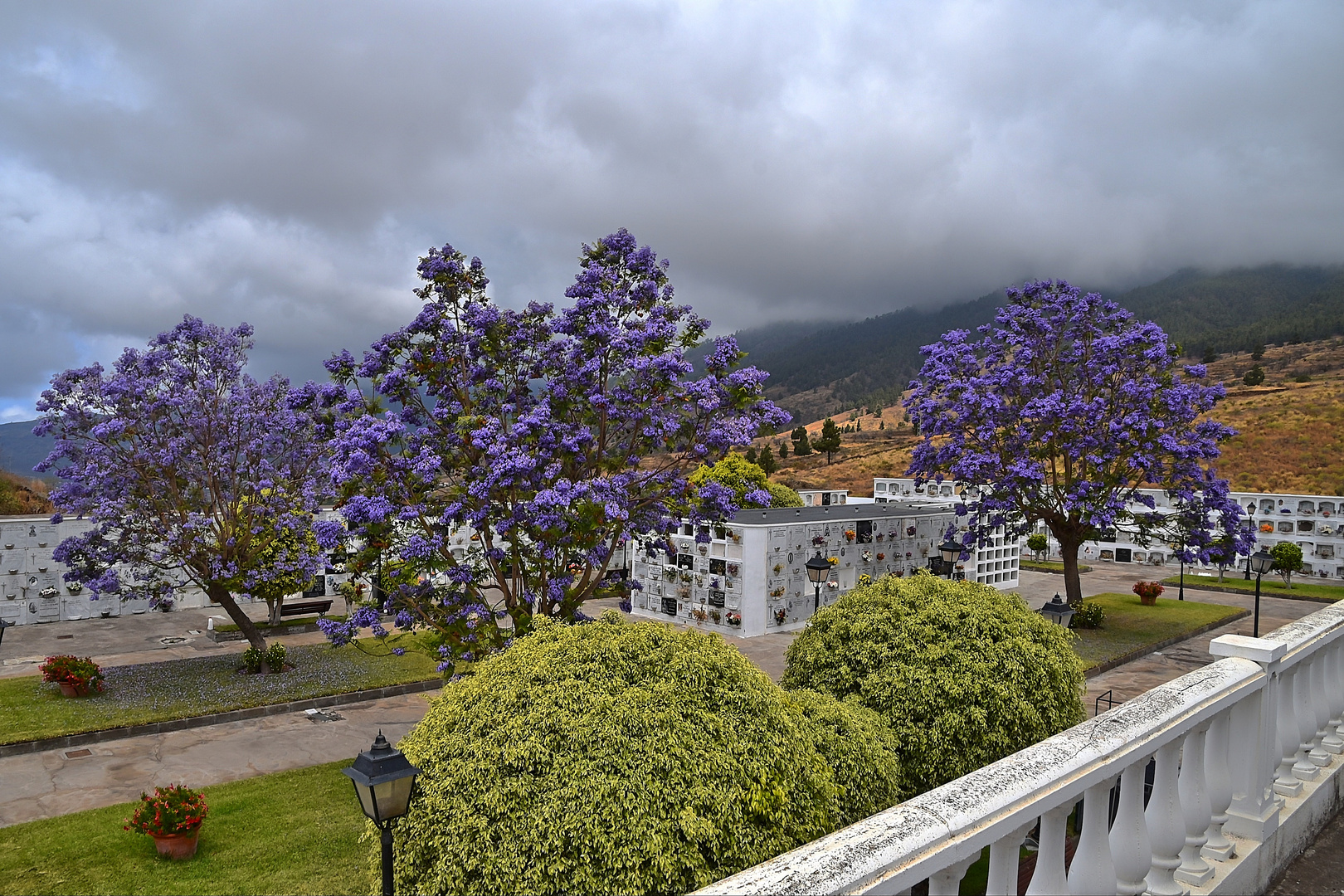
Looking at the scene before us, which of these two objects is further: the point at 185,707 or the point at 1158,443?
the point at 1158,443

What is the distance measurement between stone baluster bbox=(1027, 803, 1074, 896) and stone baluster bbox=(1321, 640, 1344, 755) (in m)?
3.14

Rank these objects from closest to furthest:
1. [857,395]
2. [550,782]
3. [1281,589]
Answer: [550,782] < [1281,589] < [857,395]

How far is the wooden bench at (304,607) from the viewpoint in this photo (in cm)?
2327

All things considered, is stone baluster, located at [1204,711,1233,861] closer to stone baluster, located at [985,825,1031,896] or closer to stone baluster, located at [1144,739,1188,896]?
stone baluster, located at [1144,739,1188,896]

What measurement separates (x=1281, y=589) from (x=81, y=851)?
3392cm

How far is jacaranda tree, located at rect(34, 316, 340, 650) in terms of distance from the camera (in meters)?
14.6

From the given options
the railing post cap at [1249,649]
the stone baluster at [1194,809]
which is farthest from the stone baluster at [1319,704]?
the stone baluster at [1194,809]

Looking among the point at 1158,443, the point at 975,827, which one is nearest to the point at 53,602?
the point at 975,827

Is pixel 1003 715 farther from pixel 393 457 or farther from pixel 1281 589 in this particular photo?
pixel 1281 589

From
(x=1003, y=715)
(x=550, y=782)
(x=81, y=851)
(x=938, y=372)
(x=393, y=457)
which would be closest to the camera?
(x=550, y=782)

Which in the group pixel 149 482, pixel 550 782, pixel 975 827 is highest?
pixel 149 482

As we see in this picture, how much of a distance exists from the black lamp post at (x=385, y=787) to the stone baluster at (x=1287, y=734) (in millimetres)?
4603

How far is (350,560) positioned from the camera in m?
10.5

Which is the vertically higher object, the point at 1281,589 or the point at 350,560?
the point at 350,560
